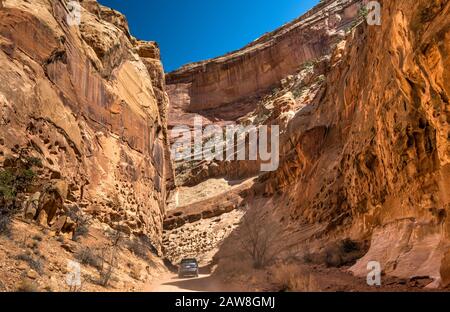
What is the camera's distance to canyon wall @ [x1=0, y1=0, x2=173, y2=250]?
49.5ft

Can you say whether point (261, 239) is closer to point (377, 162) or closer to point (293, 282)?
point (377, 162)

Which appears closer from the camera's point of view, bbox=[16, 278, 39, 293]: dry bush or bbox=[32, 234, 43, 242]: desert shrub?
bbox=[16, 278, 39, 293]: dry bush

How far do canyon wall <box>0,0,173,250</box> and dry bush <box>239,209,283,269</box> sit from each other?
673 centimetres

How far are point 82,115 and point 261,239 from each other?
12.2m

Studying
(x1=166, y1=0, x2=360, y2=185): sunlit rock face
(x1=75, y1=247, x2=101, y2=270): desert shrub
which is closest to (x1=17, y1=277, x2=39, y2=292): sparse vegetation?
(x1=75, y1=247, x2=101, y2=270): desert shrub

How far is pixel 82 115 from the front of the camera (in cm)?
2000

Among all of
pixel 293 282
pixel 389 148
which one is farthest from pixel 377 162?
pixel 293 282

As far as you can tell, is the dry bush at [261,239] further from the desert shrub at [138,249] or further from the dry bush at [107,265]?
the dry bush at [107,265]

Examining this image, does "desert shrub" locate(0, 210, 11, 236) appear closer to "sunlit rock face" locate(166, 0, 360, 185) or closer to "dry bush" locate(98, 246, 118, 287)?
"dry bush" locate(98, 246, 118, 287)

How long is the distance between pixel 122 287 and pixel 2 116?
7830mm

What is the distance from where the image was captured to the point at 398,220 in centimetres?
1115

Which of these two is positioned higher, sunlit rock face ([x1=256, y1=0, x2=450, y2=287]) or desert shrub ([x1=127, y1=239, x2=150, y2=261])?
sunlit rock face ([x1=256, y1=0, x2=450, y2=287])
